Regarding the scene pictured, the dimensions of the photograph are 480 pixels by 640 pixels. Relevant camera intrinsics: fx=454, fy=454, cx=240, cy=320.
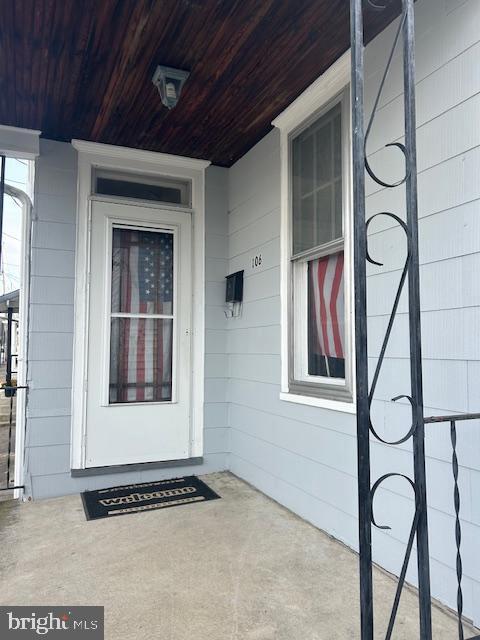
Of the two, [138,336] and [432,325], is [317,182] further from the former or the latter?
[138,336]

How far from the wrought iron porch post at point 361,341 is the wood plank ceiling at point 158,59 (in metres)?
1.08

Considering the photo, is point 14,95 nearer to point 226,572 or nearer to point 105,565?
point 105,565

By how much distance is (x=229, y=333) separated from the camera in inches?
155

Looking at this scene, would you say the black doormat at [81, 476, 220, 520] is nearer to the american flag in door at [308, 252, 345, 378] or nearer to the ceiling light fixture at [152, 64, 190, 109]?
the american flag in door at [308, 252, 345, 378]

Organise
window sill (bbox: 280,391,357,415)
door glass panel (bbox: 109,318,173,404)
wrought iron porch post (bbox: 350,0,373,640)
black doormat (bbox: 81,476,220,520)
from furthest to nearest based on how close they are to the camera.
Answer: door glass panel (bbox: 109,318,173,404)
black doormat (bbox: 81,476,220,520)
window sill (bbox: 280,391,357,415)
wrought iron porch post (bbox: 350,0,373,640)

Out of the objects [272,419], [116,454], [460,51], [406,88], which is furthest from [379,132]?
[116,454]

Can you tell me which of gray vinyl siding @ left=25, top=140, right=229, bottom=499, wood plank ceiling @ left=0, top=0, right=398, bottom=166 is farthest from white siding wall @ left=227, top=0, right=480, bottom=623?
gray vinyl siding @ left=25, top=140, right=229, bottom=499

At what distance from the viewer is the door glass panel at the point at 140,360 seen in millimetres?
3600

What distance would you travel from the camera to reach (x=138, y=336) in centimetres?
369

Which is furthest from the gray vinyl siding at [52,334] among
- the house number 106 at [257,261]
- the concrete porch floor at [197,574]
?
the house number 106 at [257,261]

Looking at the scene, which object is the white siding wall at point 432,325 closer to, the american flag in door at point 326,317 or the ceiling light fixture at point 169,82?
the american flag in door at point 326,317

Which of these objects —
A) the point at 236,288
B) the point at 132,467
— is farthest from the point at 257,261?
the point at 132,467

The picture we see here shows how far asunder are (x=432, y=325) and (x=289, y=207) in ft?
4.69

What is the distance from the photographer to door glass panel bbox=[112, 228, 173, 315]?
3655 millimetres
